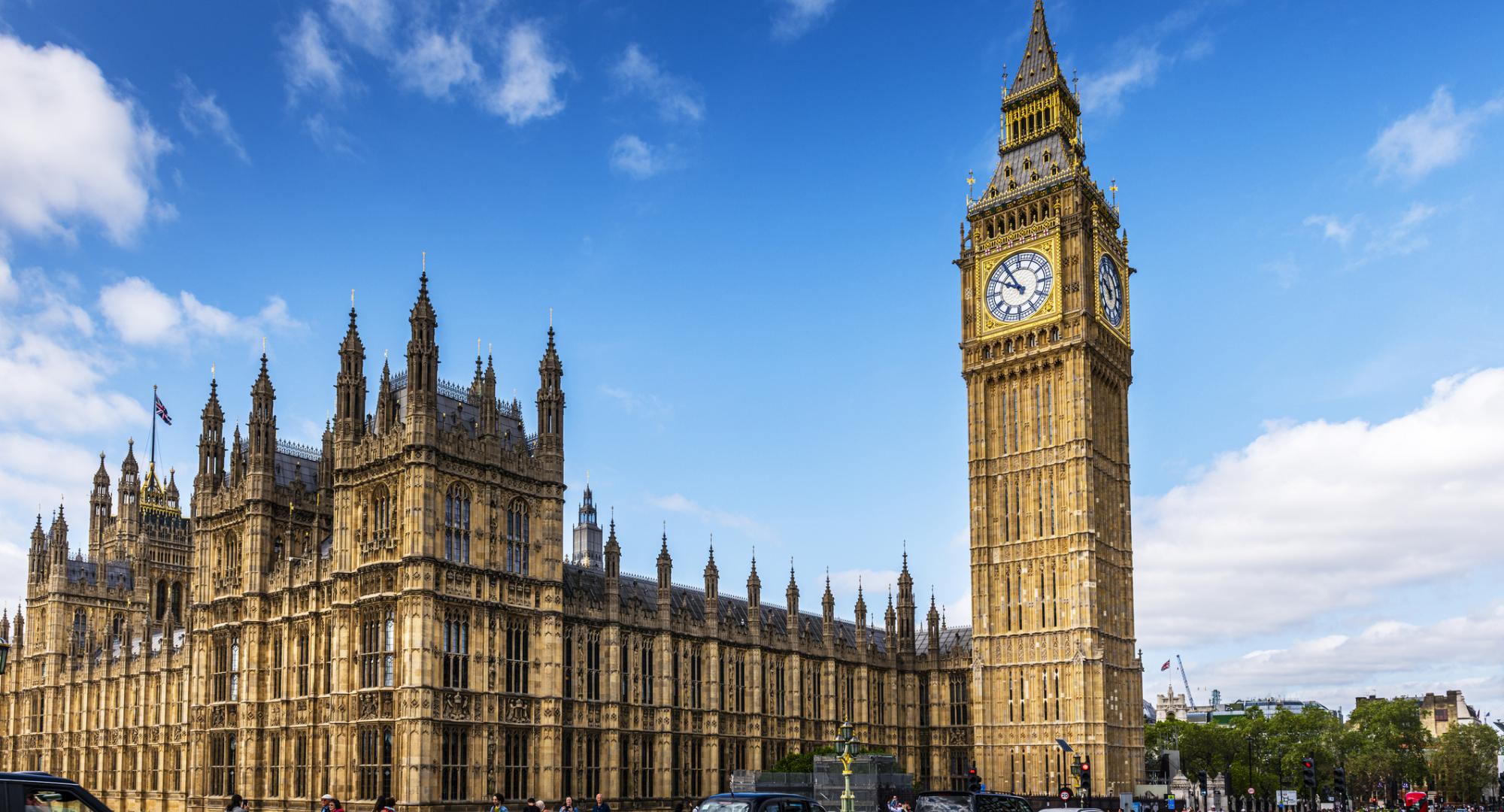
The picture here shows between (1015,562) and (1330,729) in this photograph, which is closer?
(1015,562)

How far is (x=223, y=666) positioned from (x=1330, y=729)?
103m

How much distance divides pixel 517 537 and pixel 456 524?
3.88 metres

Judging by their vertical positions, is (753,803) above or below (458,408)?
below

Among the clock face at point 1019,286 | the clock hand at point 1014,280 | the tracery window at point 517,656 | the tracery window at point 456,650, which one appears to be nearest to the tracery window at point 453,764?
the tracery window at point 456,650

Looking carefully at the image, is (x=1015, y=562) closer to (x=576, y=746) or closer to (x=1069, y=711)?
(x=1069, y=711)

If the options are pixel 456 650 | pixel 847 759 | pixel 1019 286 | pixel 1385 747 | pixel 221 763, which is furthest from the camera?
pixel 1385 747

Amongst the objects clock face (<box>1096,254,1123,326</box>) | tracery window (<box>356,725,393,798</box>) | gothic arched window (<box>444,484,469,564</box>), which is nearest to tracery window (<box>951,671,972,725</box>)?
clock face (<box>1096,254,1123,326</box>)

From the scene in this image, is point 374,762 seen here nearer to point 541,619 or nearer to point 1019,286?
point 541,619

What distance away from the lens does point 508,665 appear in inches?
2426

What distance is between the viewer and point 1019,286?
91.9 m

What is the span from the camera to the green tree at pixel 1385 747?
417 ft

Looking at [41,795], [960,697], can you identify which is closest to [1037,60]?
[960,697]

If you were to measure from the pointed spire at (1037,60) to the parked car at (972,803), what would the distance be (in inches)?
2792

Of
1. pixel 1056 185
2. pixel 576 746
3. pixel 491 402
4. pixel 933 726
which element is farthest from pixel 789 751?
pixel 1056 185
